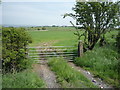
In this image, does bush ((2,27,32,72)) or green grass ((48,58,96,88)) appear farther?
bush ((2,27,32,72))

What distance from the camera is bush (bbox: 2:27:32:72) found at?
520 centimetres

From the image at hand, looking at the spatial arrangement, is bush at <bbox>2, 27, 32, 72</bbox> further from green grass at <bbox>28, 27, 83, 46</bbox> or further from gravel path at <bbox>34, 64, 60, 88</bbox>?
green grass at <bbox>28, 27, 83, 46</bbox>

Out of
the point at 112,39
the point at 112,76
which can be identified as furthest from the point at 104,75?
the point at 112,39

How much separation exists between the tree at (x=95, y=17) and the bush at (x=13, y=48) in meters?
3.89

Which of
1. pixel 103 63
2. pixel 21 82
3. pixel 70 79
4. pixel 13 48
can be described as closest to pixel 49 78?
pixel 70 79

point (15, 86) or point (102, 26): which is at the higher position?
point (102, 26)

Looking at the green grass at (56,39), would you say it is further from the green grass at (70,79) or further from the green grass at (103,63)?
the green grass at (103,63)

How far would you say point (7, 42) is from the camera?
17.3 feet

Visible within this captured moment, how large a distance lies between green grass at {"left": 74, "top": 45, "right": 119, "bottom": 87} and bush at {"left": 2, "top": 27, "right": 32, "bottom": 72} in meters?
3.14

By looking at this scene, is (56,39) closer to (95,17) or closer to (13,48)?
(95,17)

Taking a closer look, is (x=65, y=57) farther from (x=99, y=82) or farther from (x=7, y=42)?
(x=7, y=42)

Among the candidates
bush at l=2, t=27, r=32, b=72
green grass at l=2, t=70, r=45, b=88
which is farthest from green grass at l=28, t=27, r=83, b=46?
green grass at l=2, t=70, r=45, b=88

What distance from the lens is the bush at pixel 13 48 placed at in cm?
520

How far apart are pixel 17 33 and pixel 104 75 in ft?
13.6
